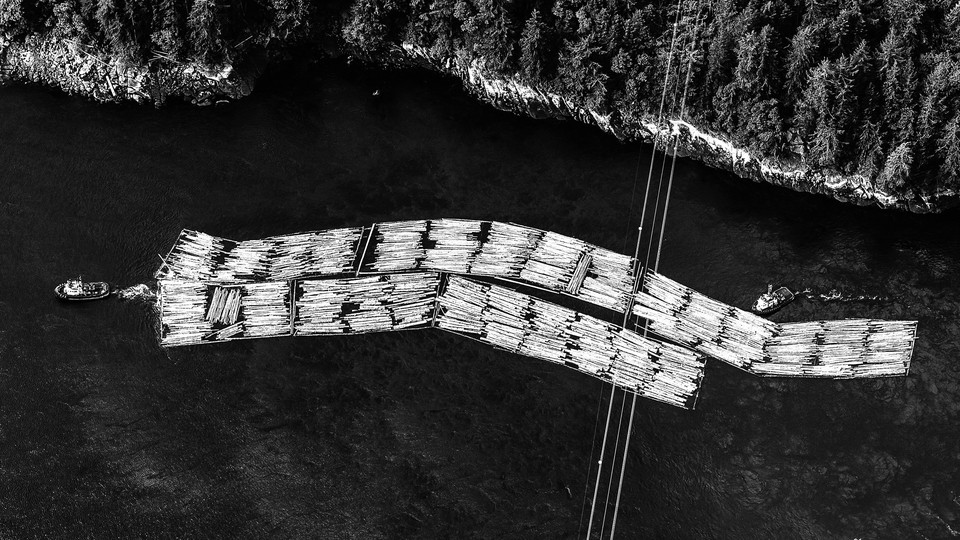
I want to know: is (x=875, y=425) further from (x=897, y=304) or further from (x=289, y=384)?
(x=289, y=384)

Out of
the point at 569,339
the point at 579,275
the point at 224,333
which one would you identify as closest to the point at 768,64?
the point at 579,275

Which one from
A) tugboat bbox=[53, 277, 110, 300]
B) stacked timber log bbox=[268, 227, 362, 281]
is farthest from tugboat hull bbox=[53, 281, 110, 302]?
stacked timber log bbox=[268, 227, 362, 281]

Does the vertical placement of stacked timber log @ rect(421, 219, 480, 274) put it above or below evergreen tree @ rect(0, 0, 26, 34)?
below

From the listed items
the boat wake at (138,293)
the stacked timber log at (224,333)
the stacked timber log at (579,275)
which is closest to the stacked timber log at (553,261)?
the stacked timber log at (579,275)

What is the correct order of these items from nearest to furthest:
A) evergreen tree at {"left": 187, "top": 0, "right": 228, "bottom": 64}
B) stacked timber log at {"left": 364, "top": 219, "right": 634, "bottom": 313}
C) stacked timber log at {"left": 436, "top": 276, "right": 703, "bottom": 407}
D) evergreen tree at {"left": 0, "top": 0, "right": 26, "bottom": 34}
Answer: stacked timber log at {"left": 436, "top": 276, "right": 703, "bottom": 407}, stacked timber log at {"left": 364, "top": 219, "right": 634, "bottom": 313}, evergreen tree at {"left": 187, "top": 0, "right": 228, "bottom": 64}, evergreen tree at {"left": 0, "top": 0, "right": 26, "bottom": 34}

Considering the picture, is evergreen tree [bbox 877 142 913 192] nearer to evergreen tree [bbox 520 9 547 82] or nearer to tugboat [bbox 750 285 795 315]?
tugboat [bbox 750 285 795 315]

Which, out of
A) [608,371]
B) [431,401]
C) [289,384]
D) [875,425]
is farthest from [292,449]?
[875,425]

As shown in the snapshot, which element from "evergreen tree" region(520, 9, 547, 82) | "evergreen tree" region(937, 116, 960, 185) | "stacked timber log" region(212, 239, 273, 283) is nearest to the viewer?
"evergreen tree" region(937, 116, 960, 185)

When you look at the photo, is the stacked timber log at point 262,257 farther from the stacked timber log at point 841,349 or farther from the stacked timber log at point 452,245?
the stacked timber log at point 841,349

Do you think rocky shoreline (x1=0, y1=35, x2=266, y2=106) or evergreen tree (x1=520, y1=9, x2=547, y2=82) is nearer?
evergreen tree (x1=520, y1=9, x2=547, y2=82)
